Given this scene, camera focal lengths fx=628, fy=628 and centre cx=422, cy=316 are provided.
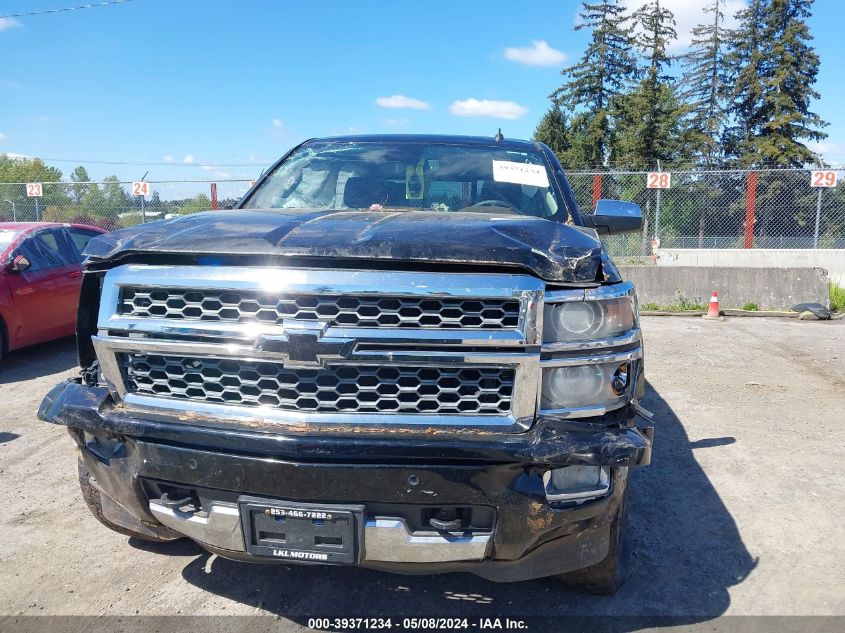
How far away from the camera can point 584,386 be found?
2086 millimetres

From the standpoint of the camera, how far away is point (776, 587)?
2754 mm

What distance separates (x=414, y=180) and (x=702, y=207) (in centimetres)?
1512

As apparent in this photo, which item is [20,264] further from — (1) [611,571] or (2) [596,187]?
(2) [596,187]

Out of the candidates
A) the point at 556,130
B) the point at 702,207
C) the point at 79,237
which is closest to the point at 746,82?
the point at 556,130

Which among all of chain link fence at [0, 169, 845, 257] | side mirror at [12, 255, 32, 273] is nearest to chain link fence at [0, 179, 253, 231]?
chain link fence at [0, 169, 845, 257]

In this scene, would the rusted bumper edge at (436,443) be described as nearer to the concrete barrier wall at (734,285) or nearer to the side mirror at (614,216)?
the side mirror at (614,216)

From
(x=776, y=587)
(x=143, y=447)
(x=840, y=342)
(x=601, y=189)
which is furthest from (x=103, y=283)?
(x=601, y=189)

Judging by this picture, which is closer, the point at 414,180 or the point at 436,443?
the point at 436,443

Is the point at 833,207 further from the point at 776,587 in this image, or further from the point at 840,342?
the point at 776,587

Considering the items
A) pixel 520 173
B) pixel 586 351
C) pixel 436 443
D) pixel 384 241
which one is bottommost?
pixel 436 443

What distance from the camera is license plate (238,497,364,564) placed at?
2.02 m

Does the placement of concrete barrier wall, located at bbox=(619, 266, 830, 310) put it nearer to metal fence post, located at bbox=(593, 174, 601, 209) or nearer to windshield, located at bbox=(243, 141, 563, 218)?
metal fence post, located at bbox=(593, 174, 601, 209)

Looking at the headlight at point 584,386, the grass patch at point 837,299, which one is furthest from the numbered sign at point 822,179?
the headlight at point 584,386

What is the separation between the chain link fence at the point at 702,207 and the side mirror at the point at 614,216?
37.1 ft
